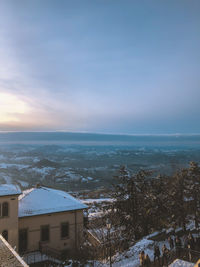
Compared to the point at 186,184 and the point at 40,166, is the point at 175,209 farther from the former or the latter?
the point at 40,166

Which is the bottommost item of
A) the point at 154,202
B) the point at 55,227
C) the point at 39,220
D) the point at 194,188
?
the point at 55,227

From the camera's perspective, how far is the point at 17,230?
18453mm

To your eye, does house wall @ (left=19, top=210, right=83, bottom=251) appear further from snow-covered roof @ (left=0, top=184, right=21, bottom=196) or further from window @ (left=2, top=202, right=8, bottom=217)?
snow-covered roof @ (left=0, top=184, right=21, bottom=196)

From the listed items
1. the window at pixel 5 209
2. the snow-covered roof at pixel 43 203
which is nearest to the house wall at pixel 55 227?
the snow-covered roof at pixel 43 203

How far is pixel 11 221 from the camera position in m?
18.2

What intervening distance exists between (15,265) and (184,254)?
1278 centimetres

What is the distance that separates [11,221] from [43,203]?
3.74 m

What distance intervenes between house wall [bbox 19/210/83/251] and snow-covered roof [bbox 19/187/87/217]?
1.57 feet

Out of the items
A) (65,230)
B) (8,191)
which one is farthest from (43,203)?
(8,191)

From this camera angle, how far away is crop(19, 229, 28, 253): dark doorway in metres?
19.2

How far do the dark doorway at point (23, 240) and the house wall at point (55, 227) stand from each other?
0.86 ft

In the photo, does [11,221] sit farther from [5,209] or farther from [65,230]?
[65,230]

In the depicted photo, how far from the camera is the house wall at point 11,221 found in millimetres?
17969

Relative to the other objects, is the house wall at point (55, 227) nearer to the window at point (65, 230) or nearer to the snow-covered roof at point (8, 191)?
the window at point (65, 230)
